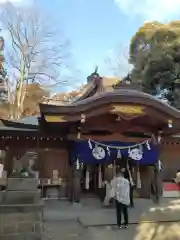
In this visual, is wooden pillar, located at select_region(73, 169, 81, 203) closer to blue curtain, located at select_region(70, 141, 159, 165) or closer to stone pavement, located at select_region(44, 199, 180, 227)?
stone pavement, located at select_region(44, 199, 180, 227)

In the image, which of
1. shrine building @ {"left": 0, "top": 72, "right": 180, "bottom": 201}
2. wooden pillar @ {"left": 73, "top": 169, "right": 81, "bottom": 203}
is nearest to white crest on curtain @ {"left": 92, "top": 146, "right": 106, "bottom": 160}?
shrine building @ {"left": 0, "top": 72, "right": 180, "bottom": 201}

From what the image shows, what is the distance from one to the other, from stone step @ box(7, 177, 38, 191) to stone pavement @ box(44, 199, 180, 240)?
143 cm

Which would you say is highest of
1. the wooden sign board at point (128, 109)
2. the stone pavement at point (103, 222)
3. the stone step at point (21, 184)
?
the wooden sign board at point (128, 109)

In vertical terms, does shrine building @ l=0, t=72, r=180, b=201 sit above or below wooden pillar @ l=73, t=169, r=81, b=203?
above

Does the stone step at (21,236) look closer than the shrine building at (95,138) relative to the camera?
Yes

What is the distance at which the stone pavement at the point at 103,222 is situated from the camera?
6.97m

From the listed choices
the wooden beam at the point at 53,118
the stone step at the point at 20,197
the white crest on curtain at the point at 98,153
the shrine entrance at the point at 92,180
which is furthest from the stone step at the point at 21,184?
the shrine entrance at the point at 92,180

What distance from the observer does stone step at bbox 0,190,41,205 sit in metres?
5.84

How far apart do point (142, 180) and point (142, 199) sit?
2.77 feet

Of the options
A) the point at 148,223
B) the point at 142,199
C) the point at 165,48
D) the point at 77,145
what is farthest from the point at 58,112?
the point at 165,48

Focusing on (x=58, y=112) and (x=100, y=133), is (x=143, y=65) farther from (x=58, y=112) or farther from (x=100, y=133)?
(x=58, y=112)

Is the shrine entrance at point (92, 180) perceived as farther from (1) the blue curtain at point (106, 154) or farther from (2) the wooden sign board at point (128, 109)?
(2) the wooden sign board at point (128, 109)

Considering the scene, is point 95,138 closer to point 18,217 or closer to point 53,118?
point 53,118

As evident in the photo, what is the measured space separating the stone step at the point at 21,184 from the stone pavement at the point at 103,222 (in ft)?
4.68
